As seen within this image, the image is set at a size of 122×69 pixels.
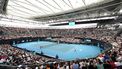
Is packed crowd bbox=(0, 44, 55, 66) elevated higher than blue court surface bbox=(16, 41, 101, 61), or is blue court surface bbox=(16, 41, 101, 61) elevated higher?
packed crowd bbox=(0, 44, 55, 66)

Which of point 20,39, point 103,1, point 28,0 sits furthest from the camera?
point 20,39

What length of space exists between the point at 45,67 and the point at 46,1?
1990cm

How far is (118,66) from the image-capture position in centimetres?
836

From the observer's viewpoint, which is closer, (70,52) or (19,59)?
(19,59)

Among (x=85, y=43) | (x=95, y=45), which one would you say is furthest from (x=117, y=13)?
(x=85, y=43)

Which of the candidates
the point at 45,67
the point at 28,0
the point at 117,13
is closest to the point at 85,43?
the point at 117,13

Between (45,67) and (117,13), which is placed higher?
(117,13)

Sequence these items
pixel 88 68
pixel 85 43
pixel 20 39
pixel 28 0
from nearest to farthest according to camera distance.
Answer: pixel 88 68 → pixel 28 0 → pixel 85 43 → pixel 20 39

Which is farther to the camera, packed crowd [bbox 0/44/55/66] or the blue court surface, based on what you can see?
the blue court surface

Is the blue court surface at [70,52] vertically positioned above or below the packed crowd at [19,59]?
below

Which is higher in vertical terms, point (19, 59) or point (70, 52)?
point (19, 59)

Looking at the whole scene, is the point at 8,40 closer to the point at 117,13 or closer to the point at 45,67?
the point at 117,13

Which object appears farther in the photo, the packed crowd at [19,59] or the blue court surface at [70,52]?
the blue court surface at [70,52]

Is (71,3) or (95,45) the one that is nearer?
(71,3)
